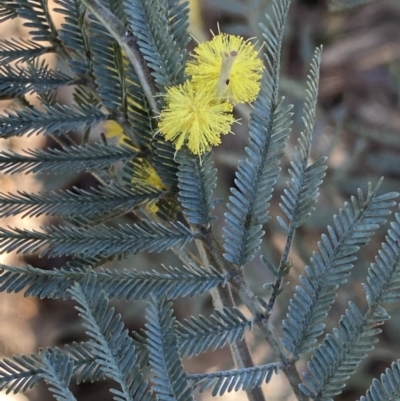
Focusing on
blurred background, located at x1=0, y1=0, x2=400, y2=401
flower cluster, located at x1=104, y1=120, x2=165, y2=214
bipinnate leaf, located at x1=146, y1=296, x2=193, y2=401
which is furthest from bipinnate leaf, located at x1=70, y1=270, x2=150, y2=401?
blurred background, located at x1=0, y1=0, x2=400, y2=401

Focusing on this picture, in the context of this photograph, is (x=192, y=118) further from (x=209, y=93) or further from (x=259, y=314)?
(x=259, y=314)

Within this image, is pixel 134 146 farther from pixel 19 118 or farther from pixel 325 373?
pixel 325 373

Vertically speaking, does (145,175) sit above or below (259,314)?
above

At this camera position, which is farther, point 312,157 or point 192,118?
point 312,157

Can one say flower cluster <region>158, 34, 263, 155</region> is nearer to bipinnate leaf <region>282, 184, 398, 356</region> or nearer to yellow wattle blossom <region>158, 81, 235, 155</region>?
yellow wattle blossom <region>158, 81, 235, 155</region>

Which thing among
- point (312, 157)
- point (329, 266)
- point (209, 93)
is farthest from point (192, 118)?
point (312, 157)

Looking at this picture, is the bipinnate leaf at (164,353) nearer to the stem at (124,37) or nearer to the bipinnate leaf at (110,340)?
the bipinnate leaf at (110,340)
